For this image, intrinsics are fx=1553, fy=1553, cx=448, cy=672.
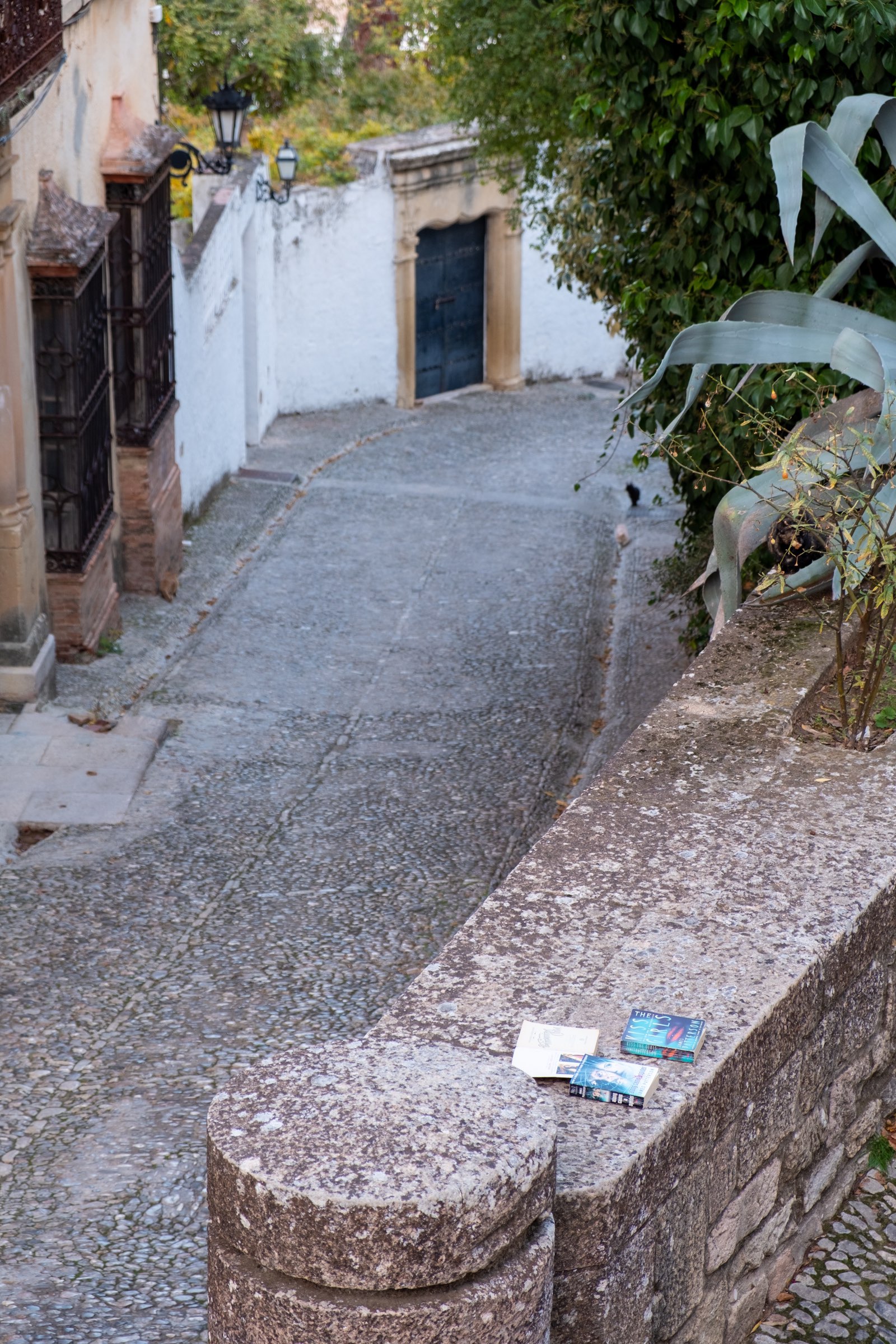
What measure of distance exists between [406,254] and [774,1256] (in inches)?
609

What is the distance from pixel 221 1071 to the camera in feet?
16.3

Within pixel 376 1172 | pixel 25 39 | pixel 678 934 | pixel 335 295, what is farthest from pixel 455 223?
pixel 376 1172

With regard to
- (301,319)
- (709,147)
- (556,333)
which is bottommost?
(556,333)

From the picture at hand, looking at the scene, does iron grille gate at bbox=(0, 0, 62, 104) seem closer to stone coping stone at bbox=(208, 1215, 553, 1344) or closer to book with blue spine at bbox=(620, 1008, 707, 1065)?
book with blue spine at bbox=(620, 1008, 707, 1065)

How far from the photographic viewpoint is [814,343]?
5.00 metres

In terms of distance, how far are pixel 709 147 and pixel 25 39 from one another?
3561 millimetres

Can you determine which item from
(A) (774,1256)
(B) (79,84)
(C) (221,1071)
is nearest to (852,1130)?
(A) (774,1256)

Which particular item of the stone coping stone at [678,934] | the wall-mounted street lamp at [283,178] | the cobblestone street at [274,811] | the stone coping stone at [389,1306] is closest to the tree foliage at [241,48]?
the wall-mounted street lamp at [283,178]

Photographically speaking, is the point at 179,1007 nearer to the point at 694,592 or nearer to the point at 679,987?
the point at 679,987

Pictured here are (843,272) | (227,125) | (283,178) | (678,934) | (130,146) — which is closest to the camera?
(678,934)

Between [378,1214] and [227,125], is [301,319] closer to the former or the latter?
[227,125]

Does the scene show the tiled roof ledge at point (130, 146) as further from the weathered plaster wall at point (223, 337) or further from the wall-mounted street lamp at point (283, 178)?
the wall-mounted street lamp at point (283, 178)

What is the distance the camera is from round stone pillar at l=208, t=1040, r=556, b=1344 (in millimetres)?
2244

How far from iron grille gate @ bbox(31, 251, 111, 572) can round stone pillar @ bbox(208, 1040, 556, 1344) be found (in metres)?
6.81
